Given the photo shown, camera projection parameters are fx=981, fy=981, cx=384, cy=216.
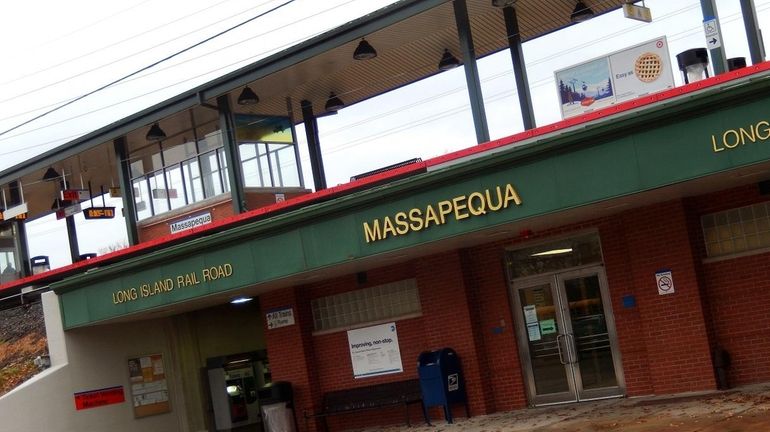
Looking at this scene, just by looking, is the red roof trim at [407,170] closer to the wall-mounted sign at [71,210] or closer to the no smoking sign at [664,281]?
the no smoking sign at [664,281]

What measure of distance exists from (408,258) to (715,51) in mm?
6485

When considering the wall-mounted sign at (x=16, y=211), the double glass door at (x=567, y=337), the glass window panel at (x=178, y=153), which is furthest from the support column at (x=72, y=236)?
the double glass door at (x=567, y=337)

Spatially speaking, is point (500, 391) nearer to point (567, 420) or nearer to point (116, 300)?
point (567, 420)

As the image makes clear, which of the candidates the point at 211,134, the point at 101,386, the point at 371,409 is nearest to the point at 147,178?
the point at 211,134

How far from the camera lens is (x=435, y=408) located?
18.2 metres

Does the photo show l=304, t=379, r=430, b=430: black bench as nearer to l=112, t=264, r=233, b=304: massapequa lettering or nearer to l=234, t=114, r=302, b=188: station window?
l=112, t=264, r=233, b=304: massapequa lettering

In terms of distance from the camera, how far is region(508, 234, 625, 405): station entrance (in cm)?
1680

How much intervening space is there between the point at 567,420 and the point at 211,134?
12.7 meters

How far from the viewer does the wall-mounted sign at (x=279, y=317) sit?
20281mm

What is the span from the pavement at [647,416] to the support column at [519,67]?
6.48 metres

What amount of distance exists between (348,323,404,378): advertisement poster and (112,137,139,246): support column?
8.21 m

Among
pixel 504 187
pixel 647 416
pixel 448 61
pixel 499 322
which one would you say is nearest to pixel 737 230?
pixel 647 416

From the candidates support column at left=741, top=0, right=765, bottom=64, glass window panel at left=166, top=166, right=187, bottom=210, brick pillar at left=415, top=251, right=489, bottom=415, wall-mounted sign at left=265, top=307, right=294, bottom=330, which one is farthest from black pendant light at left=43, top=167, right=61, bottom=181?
support column at left=741, top=0, right=765, bottom=64

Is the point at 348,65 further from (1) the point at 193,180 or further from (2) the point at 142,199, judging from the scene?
(2) the point at 142,199
